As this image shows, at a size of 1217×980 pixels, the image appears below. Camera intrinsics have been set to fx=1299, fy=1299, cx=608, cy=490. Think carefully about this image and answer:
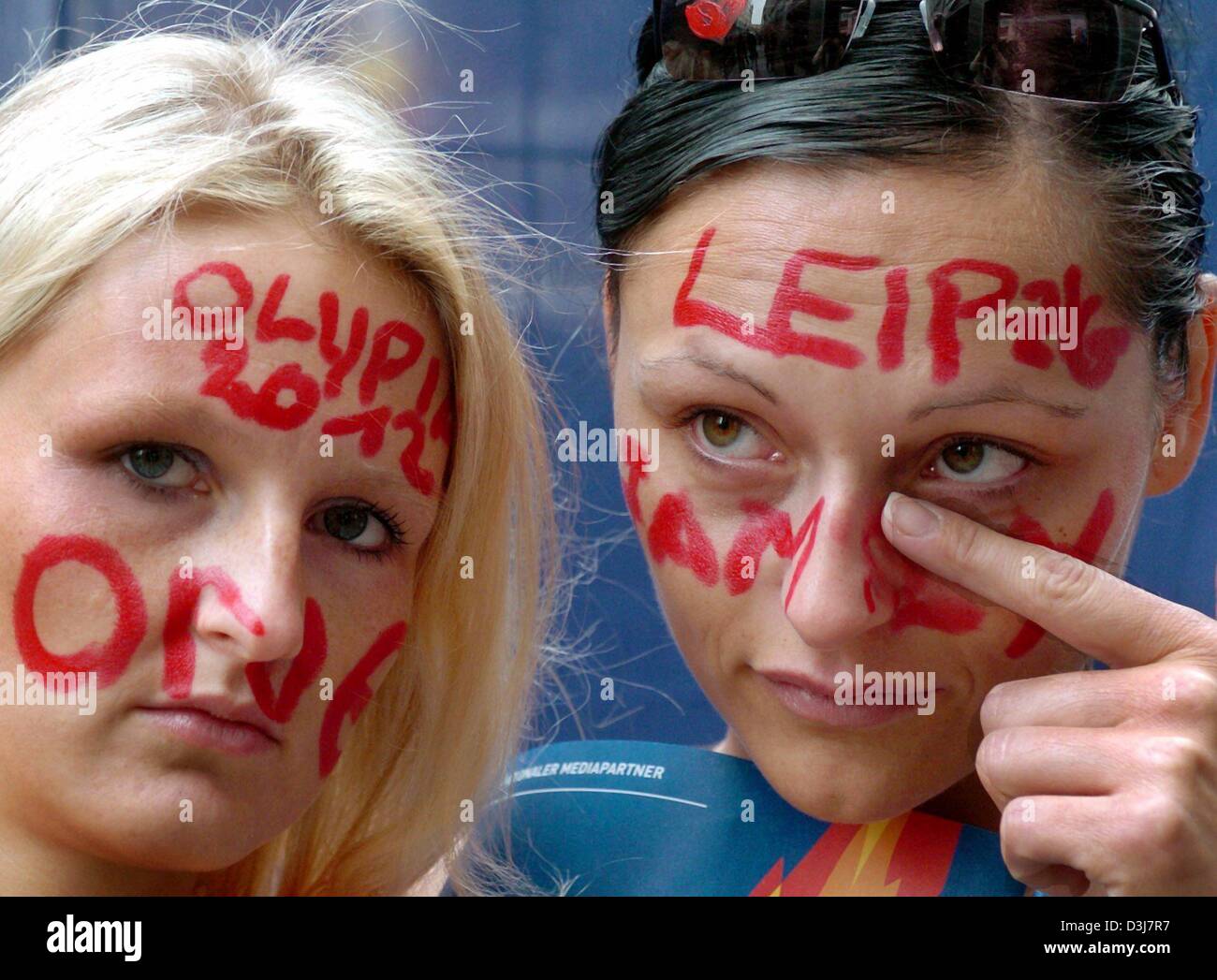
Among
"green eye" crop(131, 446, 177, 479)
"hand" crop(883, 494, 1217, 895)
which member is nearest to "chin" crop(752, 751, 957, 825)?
"hand" crop(883, 494, 1217, 895)

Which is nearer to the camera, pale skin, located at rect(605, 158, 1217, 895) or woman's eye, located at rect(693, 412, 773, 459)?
pale skin, located at rect(605, 158, 1217, 895)

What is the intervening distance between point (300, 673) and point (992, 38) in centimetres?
106

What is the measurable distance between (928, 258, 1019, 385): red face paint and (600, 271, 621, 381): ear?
441 mm

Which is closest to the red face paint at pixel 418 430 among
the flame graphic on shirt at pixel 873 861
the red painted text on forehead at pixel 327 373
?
the red painted text on forehead at pixel 327 373

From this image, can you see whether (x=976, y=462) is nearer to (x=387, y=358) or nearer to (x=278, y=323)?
(x=387, y=358)

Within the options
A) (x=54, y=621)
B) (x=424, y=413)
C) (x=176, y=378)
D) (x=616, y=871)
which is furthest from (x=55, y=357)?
(x=616, y=871)

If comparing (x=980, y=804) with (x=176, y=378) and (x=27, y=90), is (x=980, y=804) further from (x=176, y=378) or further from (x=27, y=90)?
(x=27, y=90)

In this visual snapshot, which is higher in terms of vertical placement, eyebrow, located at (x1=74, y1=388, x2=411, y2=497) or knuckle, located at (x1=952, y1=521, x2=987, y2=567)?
eyebrow, located at (x1=74, y1=388, x2=411, y2=497)

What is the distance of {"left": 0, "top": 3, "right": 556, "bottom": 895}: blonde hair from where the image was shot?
1475mm

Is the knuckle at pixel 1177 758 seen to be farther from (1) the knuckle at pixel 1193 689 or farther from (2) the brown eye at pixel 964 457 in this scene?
(2) the brown eye at pixel 964 457

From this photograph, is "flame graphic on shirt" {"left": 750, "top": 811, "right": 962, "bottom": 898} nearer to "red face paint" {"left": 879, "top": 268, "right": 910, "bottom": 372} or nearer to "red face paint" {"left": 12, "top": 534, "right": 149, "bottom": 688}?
"red face paint" {"left": 879, "top": 268, "right": 910, "bottom": 372}

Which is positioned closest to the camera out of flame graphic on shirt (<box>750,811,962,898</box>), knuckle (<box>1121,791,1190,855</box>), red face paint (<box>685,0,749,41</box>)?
knuckle (<box>1121,791,1190,855</box>)

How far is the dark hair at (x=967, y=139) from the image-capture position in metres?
1.45
